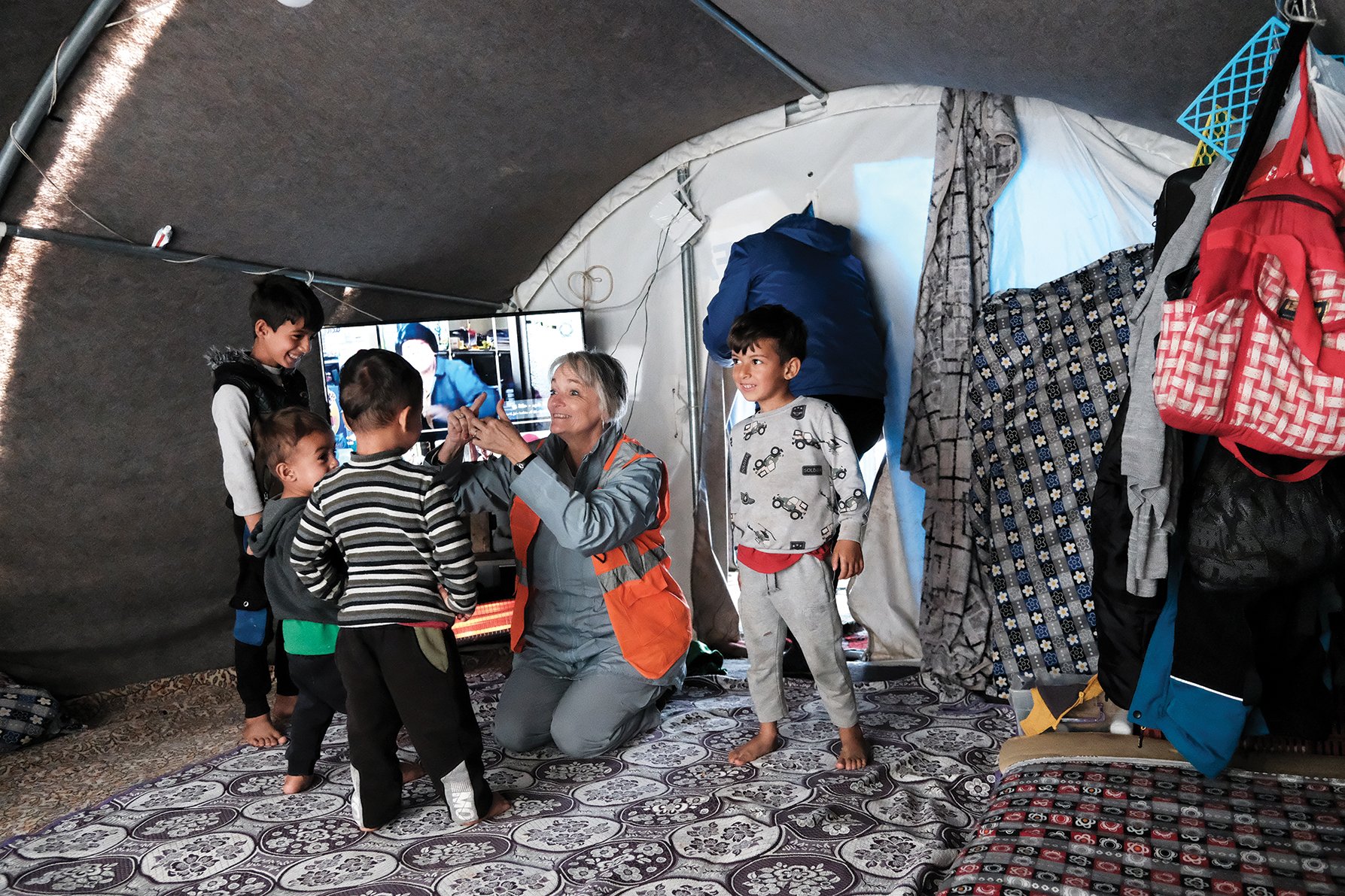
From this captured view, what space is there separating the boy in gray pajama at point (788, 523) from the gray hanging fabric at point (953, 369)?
69 cm

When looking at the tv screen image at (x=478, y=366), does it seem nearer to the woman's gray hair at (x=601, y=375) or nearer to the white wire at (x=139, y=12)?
the woman's gray hair at (x=601, y=375)

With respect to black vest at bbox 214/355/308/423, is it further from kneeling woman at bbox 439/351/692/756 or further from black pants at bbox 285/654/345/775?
black pants at bbox 285/654/345/775

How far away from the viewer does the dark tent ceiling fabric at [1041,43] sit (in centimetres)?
194

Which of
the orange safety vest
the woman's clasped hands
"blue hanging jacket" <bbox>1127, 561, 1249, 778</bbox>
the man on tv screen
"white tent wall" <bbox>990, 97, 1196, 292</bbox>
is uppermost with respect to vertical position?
"white tent wall" <bbox>990, 97, 1196, 292</bbox>

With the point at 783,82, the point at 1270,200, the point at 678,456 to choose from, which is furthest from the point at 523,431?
the point at 1270,200

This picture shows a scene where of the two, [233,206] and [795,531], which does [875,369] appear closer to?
[795,531]

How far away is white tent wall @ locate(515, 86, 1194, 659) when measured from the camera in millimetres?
2914

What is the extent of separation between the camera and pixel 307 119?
284 centimetres

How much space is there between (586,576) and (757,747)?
66cm

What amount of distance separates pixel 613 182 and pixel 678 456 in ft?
3.77

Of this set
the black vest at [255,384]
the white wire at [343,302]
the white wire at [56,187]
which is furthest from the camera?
the white wire at [343,302]

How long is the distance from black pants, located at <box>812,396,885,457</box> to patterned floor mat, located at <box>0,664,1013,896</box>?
936 mm

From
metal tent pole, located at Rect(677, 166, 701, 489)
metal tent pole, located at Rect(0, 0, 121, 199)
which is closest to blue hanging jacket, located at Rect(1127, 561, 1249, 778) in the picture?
metal tent pole, located at Rect(677, 166, 701, 489)

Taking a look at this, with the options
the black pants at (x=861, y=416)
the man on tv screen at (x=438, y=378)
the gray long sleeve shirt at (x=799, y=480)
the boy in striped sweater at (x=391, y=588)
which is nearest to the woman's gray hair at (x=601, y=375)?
the gray long sleeve shirt at (x=799, y=480)
